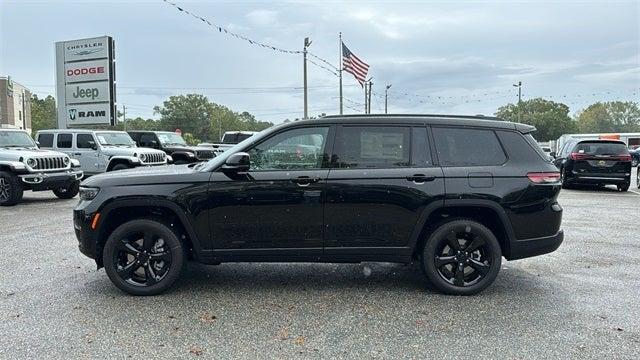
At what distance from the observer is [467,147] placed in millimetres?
5027

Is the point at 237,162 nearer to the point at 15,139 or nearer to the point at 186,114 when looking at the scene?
the point at 15,139

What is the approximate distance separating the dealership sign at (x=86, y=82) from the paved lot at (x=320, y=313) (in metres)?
16.3

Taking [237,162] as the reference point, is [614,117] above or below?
above

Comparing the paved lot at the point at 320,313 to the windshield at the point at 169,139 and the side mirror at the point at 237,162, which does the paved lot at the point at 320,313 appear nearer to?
the side mirror at the point at 237,162

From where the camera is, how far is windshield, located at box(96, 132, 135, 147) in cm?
1580

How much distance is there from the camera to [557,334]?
13.3 ft

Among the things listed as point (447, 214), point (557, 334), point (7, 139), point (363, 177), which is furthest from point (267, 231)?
point (7, 139)

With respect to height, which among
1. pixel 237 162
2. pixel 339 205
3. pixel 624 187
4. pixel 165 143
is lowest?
pixel 624 187

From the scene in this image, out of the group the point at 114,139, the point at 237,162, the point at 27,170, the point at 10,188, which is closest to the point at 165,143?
the point at 114,139

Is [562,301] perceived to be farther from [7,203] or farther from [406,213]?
[7,203]

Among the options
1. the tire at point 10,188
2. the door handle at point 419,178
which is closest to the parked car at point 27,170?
the tire at point 10,188

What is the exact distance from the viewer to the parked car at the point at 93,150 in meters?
15.3

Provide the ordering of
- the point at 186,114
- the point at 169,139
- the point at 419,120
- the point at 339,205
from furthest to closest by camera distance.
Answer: the point at 186,114 < the point at 169,139 < the point at 419,120 < the point at 339,205

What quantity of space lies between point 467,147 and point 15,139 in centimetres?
1199
